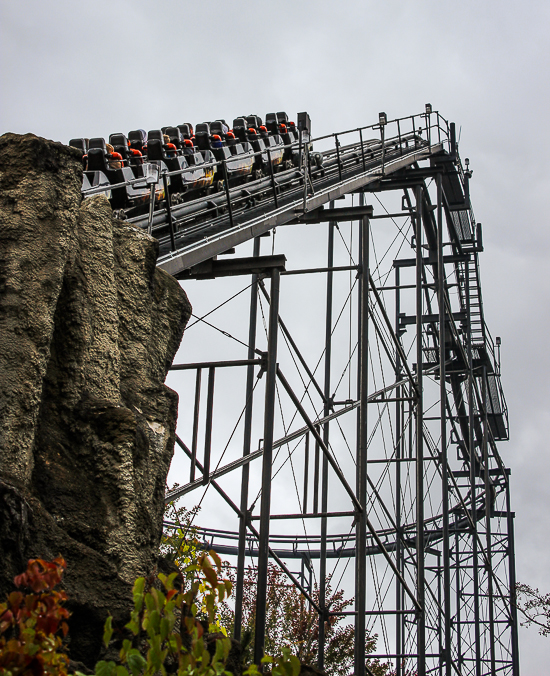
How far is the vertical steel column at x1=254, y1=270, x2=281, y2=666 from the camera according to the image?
7227 millimetres

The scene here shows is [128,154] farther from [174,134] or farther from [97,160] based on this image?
[174,134]

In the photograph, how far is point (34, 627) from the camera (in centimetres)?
242

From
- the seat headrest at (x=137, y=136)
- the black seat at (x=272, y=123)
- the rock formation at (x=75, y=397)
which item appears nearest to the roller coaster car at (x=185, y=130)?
the seat headrest at (x=137, y=136)

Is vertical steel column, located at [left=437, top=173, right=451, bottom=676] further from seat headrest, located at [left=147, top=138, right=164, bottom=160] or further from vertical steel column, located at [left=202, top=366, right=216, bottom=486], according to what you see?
vertical steel column, located at [left=202, top=366, right=216, bottom=486]

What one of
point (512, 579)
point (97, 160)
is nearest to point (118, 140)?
point (97, 160)

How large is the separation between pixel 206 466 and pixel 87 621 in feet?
12.9

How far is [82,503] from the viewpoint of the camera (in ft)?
14.5

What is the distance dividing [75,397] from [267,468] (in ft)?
10.5

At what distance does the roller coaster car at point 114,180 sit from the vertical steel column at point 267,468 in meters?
2.83

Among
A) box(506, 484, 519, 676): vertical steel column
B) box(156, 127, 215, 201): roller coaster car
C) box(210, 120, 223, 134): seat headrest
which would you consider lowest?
box(506, 484, 519, 676): vertical steel column

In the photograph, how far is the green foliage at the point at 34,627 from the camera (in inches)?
90.8

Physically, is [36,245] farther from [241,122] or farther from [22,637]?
[241,122]

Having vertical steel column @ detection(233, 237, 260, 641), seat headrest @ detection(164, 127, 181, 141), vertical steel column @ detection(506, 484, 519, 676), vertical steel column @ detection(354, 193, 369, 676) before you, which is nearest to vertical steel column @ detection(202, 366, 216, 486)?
vertical steel column @ detection(233, 237, 260, 641)

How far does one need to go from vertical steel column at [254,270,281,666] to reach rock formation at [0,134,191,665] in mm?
2332
